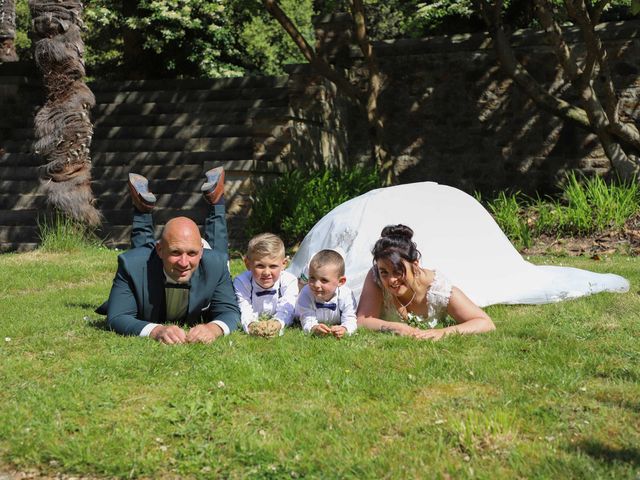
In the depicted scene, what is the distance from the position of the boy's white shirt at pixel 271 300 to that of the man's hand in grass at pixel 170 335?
0.84 m

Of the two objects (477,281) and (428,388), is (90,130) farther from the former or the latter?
(428,388)

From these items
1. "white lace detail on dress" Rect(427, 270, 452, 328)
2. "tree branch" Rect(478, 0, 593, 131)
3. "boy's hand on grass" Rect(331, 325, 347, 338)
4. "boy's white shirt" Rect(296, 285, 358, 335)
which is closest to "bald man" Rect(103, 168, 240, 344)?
"boy's white shirt" Rect(296, 285, 358, 335)

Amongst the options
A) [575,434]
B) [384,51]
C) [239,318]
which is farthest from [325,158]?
[575,434]

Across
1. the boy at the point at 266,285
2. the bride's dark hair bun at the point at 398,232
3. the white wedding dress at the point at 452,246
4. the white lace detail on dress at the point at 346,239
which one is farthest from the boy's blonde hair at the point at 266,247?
the white lace detail on dress at the point at 346,239

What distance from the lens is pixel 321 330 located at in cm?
608

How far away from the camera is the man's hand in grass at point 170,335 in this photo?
5840 millimetres

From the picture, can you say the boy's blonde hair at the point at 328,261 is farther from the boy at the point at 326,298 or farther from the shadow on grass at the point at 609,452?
the shadow on grass at the point at 609,452

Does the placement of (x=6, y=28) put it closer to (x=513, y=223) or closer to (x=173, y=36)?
(x=173, y=36)

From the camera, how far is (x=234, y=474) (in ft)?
12.0

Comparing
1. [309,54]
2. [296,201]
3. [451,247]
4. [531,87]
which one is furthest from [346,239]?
[531,87]

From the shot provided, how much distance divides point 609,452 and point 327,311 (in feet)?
10.3

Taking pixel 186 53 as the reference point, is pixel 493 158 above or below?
below

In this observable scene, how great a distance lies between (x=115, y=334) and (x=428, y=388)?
267 centimetres

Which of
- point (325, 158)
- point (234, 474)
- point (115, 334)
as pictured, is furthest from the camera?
point (325, 158)
